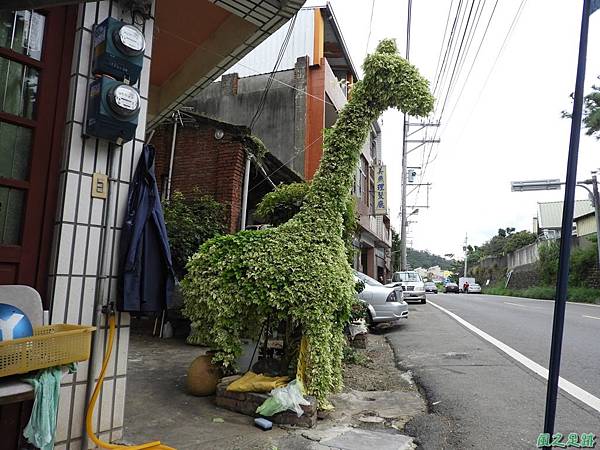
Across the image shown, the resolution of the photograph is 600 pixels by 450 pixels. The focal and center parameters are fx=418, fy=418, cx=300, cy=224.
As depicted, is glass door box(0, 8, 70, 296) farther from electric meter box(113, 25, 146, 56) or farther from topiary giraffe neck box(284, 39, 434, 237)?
topiary giraffe neck box(284, 39, 434, 237)

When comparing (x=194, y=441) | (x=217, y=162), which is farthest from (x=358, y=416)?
(x=217, y=162)

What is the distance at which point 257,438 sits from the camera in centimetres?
347

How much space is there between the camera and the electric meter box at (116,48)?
2.98 metres

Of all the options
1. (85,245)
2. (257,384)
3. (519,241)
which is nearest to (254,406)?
(257,384)

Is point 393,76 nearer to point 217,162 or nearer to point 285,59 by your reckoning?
point 217,162

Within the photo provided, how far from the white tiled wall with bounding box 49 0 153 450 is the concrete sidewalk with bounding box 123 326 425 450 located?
20.4 inches

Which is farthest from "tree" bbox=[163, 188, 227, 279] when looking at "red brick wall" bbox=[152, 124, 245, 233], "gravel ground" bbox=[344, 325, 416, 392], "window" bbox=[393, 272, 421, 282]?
"window" bbox=[393, 272, 421, 282]

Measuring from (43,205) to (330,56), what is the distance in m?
16.5

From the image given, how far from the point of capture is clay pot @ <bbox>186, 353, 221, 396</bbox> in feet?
14.8

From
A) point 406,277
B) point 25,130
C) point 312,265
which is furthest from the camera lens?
point 406,277

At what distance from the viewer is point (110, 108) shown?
9.65 ft

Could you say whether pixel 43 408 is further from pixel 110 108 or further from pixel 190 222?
pixel 190 222

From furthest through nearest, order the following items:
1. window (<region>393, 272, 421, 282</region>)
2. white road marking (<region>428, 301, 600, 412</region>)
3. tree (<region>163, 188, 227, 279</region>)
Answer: window (<region>393, 272, 421, 282</region>), tree (<region>163, 188, 227, 279</region>), white road marking (<region>428, 301, 600, 412</region>)

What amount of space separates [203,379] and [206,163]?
5721 mm
